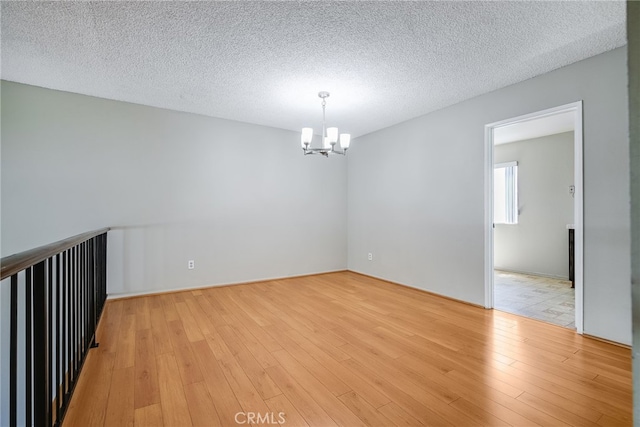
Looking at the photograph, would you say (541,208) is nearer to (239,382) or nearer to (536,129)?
(536,129)

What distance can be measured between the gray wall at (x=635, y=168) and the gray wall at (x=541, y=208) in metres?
4.33

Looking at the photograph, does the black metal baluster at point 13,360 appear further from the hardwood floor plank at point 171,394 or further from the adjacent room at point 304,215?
the hardwood floor plank at point 171,394

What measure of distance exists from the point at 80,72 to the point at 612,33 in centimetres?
467

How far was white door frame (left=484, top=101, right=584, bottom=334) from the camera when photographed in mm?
2553

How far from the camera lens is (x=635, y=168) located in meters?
0.72

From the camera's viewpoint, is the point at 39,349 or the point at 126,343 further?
the point at 126,343

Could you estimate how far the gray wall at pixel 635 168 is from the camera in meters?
0.71

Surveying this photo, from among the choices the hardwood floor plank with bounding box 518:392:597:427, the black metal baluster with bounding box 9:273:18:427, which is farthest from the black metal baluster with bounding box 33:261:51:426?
the hardwood floor plank with bounding box 518:392:597:427

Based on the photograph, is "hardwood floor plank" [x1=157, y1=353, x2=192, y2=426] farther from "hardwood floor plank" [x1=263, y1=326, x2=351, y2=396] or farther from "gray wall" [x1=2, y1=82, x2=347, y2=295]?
"gray wall" [x1=2, y1=82, x2=347, y2=295]

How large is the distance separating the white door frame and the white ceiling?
88 cm

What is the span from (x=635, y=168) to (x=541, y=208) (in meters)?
5.38

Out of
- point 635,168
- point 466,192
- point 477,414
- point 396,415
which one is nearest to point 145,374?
point 396,415


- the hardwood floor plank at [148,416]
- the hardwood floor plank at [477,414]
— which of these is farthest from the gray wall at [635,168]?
the hardwood floor plank at [148,416]

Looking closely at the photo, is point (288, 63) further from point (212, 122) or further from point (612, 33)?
point (612, 33)
